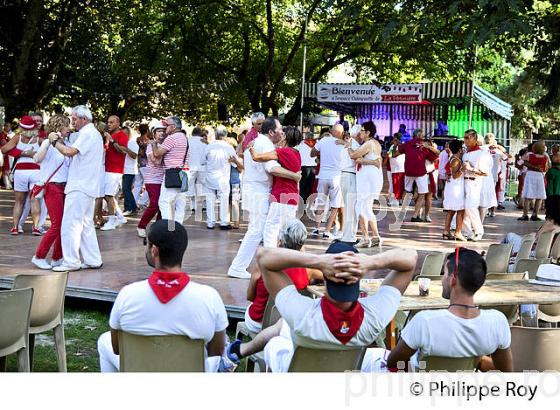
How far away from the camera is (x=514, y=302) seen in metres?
5.66

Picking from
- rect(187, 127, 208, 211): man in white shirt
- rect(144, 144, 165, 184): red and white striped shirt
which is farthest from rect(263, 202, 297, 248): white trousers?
rect(187, 127, 208, 211): man in white shirt

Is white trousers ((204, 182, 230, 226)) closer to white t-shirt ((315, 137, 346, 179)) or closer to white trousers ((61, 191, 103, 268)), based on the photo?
white t-shirt ((315, 137, 346, 179))

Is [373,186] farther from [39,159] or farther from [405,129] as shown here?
[405,129]

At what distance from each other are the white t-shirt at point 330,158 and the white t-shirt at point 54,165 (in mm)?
4534

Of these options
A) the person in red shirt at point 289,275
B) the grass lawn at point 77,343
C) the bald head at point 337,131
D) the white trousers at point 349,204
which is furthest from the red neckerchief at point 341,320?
the bald head at point 337,131

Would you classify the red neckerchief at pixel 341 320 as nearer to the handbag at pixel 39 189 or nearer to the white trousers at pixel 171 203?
the handbag at pixel 39 189

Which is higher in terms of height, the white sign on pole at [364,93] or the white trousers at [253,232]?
the white sign on pole at [364,93]

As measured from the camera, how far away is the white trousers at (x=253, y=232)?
29.8ft

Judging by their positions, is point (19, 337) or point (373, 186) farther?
point (373, 186)

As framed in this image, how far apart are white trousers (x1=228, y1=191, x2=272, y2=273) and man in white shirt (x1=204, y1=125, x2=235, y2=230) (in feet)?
14.3

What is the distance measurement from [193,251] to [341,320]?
7.23 m

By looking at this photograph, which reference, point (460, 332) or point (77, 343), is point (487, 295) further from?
point (77, 343)
